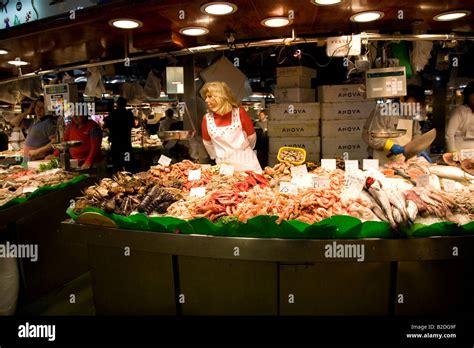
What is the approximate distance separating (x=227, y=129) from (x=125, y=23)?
66.6 inches

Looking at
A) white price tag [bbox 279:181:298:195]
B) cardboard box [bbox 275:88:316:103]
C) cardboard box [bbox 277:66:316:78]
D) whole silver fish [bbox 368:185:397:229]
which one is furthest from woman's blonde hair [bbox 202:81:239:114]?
whole silver fish [bbox 368:185:397:229]

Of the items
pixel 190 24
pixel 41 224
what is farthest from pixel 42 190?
pixel 190 24

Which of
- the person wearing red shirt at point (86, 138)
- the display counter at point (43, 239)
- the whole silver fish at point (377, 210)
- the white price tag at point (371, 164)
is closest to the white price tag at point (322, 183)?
the whole silver fish at point (377, 210)

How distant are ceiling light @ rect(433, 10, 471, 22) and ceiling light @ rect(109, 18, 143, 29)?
3.11 metres

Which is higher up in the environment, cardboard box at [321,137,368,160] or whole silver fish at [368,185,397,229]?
cardboard box at [321,137,368,160]

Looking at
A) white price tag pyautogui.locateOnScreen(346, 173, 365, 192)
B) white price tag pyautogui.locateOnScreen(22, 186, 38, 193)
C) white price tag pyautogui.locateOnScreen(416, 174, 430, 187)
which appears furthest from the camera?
white price tag pyautogui.locateOnScreen(22, 186, 38, 193)

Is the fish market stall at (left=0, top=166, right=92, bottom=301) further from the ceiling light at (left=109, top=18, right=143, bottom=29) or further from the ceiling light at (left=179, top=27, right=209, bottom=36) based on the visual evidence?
the ceiling light at (left=179, top=27, right=209, bottom=36)

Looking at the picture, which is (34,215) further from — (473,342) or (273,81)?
(273,81)

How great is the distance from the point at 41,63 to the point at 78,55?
106 cm

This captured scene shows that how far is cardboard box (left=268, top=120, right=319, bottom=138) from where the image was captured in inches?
222

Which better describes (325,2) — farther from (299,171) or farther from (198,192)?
(198,192)

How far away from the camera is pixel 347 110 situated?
557 cm

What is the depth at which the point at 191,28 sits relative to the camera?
13.4 feet

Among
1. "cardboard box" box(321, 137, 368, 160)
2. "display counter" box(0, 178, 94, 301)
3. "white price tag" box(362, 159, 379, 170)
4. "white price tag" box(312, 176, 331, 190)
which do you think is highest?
"cardboard box" box(321, 137, 368, 160)
